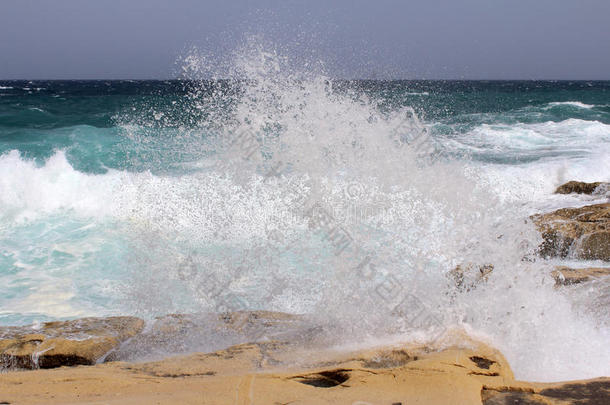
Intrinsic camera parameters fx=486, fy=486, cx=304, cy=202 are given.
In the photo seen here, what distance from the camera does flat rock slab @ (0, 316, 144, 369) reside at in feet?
12.8

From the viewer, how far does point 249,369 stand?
10.9 ft

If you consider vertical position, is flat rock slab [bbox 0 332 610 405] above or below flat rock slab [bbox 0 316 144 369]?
above

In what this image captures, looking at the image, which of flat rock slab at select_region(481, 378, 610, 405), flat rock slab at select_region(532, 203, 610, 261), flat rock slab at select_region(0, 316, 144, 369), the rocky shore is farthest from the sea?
flat rock slab at select_region(0, 316, 144, 369)

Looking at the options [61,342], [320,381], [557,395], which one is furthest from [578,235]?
[61,342]

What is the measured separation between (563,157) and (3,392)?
48.1ft

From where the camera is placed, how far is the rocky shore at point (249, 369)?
9.00ft

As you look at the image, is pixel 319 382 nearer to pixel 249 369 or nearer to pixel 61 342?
pixel 249 369

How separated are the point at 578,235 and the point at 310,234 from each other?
3.73m

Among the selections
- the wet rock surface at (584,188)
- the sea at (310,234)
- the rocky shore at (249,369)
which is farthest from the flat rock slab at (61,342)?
the wet rock surface at (584,188)

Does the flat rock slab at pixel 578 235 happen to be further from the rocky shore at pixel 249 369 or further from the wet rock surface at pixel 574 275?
the rocky shore at pixel 249 369

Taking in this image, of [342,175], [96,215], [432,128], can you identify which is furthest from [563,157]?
[96,215]

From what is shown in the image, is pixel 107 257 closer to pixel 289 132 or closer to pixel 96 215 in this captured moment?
pixel 96 215

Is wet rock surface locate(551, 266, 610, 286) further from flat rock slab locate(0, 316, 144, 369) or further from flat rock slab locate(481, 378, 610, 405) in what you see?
flat rock slab locate(0, 316, 144, 369)

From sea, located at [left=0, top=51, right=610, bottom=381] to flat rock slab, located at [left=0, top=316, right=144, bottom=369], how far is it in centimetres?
→ 103
